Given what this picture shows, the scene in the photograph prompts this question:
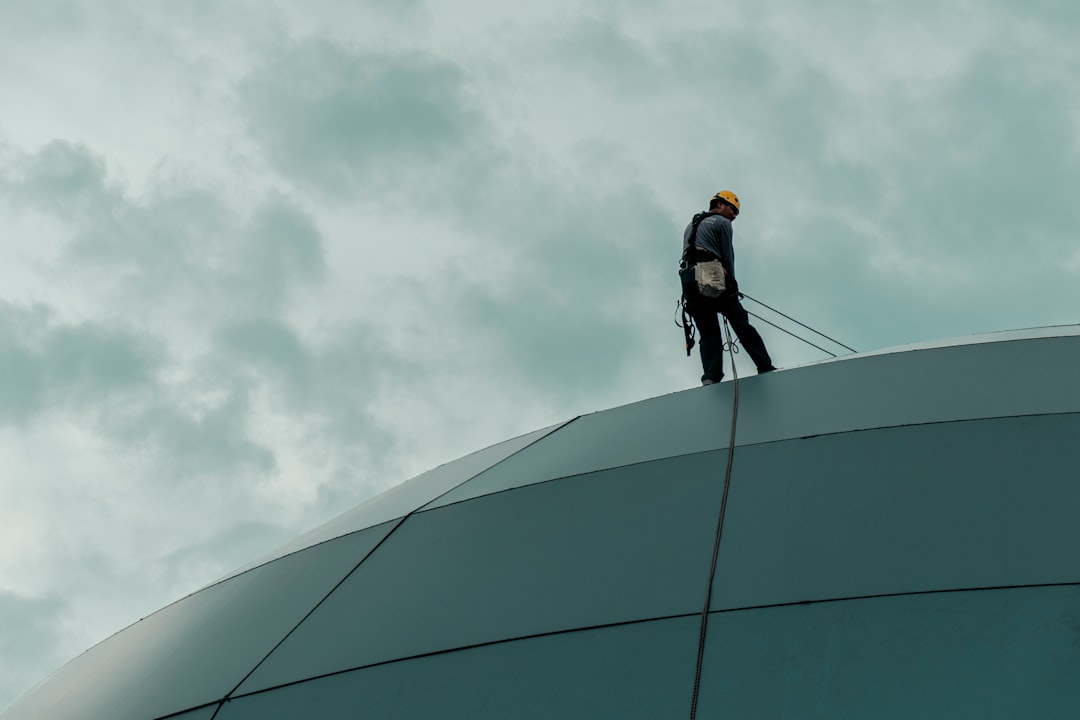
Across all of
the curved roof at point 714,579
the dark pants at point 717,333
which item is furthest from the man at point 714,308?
the curved roof at point 714,579

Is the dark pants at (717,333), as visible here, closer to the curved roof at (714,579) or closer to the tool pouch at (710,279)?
the tool pouch at (710,279)

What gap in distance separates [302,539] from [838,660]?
8495 mm

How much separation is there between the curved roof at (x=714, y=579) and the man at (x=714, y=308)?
1.13m

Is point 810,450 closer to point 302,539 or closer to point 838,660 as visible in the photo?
point 838,660

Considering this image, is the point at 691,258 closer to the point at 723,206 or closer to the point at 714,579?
the point at 723,206

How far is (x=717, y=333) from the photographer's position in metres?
15.4

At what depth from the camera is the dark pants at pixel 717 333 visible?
15188 mm

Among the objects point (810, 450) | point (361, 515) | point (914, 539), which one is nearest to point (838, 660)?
point (914, 539)

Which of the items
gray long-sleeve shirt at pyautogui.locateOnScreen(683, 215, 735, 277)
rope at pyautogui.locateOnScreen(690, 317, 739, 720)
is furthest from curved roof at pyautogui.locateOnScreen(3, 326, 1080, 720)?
gray long-sleeve shirt at pyautogui.locateOnScreen(683, 215, 735, 277)

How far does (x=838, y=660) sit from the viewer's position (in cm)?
830

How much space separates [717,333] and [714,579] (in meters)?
6.34

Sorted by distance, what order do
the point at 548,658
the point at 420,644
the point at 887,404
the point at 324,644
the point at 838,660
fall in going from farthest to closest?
the point at 887,404 → the point at 324,644 → the point at 420,644 → the point at 548,658 → the point at 838,660

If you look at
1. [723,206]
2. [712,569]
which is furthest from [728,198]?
[712,569]

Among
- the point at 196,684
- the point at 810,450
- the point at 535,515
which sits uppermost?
the point at 810,450
